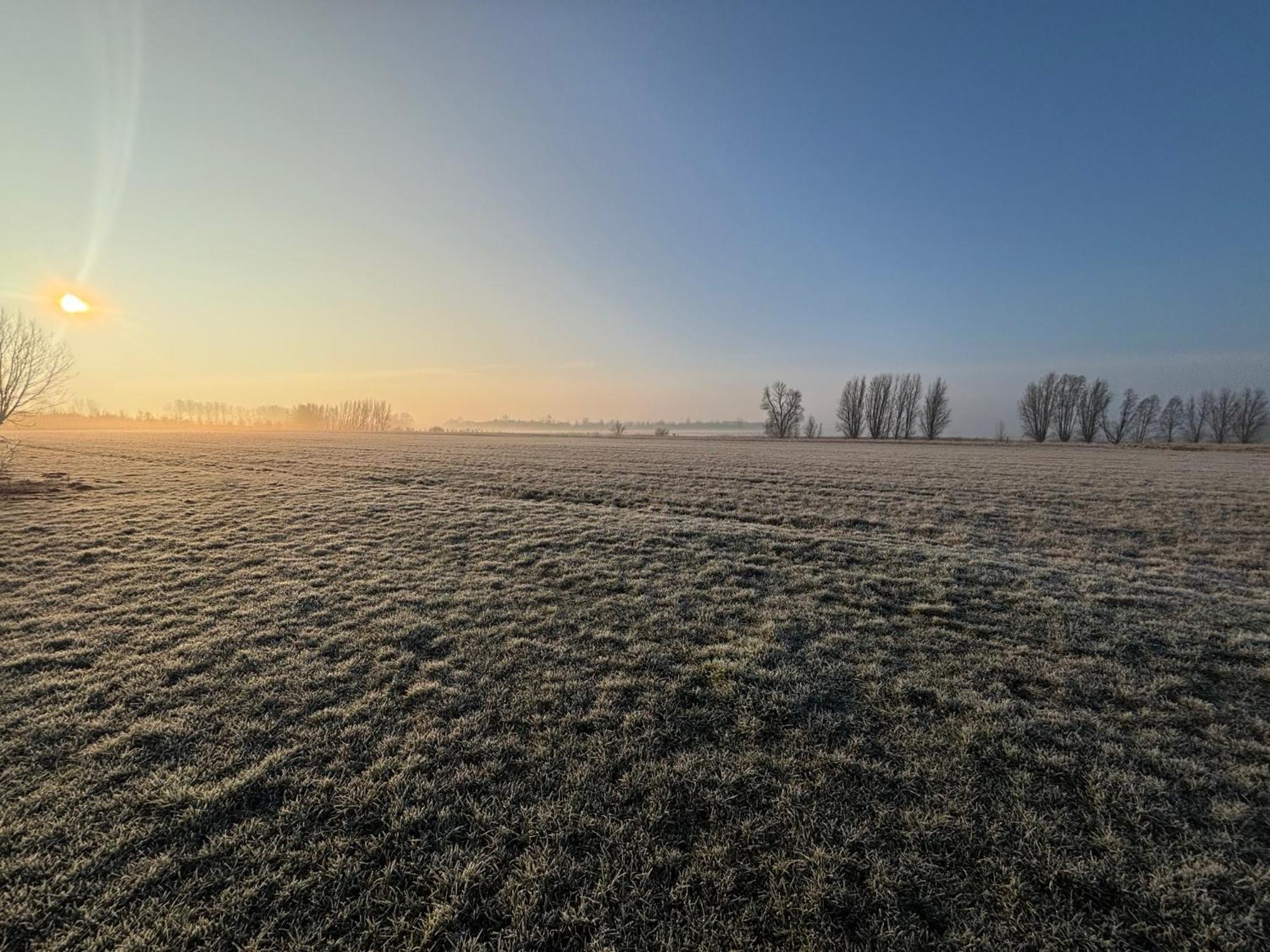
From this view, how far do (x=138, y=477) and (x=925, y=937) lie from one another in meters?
32.1

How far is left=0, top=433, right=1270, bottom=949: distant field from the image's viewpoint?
3225 millimetres

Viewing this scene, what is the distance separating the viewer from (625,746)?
480cm

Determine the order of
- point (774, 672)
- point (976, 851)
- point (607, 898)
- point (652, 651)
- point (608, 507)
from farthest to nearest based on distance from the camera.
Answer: point (608, 507) < point (652, 651) < point (774, 672) < point (976, 851) < point (607, 898)

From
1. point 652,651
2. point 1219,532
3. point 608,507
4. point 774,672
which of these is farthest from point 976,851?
point 1219,532

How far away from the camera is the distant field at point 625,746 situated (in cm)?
322

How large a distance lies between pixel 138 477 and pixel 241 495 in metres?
9.51

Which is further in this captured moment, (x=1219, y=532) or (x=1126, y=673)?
(x=1219, y=532)

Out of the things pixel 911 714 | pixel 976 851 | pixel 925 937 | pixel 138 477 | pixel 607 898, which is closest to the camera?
pixel 925 937

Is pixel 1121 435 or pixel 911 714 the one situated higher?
pixel 1121 435

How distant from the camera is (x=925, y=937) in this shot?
307cm

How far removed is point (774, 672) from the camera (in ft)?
20.4

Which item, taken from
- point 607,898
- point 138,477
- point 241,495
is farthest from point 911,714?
point 138,477

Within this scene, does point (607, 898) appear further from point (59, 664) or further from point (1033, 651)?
point (59, 664)

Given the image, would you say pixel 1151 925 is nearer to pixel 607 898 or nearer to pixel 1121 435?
pixel 607 898
